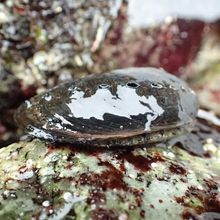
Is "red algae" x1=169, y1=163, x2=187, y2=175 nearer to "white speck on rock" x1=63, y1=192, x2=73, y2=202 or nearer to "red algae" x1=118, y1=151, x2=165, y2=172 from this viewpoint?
"red algae" x1=118, y1=151, x2=165, y2=172

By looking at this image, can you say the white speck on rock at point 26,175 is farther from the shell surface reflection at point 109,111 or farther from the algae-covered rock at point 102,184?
the shell surface reflection at point 109,111

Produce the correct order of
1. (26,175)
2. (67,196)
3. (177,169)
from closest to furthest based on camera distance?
(67,196), (26,175), (177,169)

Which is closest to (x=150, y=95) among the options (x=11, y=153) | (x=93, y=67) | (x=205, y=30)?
(x=11, y=153)

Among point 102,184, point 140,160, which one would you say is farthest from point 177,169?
point 102,184

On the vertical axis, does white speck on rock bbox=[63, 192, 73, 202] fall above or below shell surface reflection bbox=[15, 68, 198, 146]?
below

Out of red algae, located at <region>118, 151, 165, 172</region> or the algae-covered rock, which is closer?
the algae-covered rock

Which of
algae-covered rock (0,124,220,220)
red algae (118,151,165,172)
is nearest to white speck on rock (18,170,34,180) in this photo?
algae-covered rock (0,124,220,220)

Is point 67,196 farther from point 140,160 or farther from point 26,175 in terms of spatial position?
point 140,160
